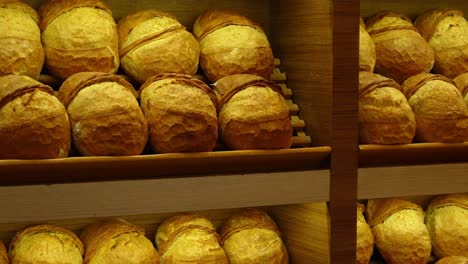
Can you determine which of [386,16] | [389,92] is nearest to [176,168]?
[389,92]

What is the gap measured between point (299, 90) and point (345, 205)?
1.37 ft

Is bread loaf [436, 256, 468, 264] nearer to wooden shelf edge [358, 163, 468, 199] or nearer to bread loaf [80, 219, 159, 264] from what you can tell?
wooden shelf edge [358, 163, 468, 199]

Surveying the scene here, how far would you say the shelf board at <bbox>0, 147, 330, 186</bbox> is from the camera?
2020 mm

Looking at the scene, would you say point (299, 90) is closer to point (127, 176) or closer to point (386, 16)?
point (386, 16)

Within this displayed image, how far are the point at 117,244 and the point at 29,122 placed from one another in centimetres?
46

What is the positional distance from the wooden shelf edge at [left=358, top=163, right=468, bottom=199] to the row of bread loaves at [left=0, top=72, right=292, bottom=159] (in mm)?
330

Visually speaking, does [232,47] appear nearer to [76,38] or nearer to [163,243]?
[76,38]

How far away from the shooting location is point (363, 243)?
2.54 m

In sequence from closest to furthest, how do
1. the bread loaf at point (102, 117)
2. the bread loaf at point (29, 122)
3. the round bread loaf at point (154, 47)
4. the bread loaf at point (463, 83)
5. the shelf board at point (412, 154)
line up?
the bread loaf at point (29, 122)
the bread loaf at point (102, 117)
the round bread loaf at point (154, 47)
the shelf board at point (412, 154)
the bread loaf at point (463, 83)

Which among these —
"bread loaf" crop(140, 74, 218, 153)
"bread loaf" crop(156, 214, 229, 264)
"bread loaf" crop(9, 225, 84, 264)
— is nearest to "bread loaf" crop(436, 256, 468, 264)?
"bread loaf" crop(156, 214, 229, 264)

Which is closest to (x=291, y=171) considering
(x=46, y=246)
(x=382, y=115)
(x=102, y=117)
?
(x=382, y=115)

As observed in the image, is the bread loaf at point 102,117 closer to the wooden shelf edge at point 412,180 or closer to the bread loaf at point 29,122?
the bread loaf at point 29,122

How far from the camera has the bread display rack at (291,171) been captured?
2074 millimetres

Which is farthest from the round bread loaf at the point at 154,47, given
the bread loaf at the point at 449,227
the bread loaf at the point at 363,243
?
the bread loaf at the point at 449,227
